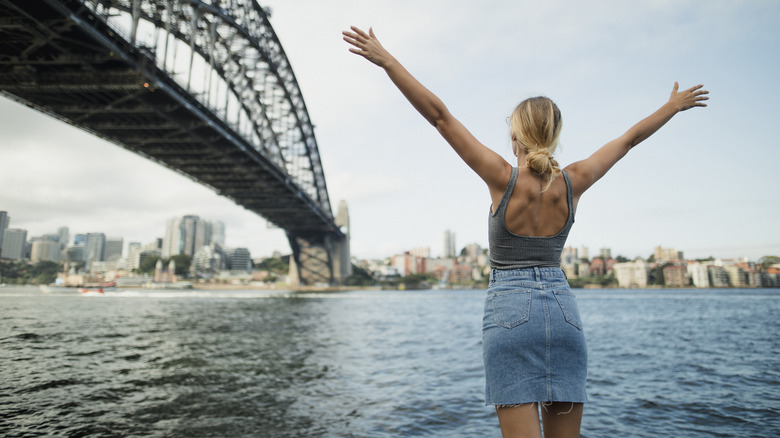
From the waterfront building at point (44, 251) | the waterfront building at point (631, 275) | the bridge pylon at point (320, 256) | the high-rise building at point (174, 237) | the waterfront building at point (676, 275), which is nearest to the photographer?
the waterfront building at point (44, 251)

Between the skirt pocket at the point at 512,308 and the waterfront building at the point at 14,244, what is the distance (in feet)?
85.0

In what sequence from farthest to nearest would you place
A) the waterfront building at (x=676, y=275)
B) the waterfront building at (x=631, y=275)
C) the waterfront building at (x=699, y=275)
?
the waterfront building at (x=631, y=275), the waterfront building at (x=676, y=275), the waterfront building at (x=699, y=275)

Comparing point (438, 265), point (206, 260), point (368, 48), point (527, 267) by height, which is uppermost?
point (438, 265)

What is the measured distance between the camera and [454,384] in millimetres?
7570

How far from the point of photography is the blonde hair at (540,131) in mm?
1617

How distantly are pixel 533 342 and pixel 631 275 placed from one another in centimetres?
11273

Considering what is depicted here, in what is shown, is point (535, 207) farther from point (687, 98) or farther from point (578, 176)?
point (687, 98)

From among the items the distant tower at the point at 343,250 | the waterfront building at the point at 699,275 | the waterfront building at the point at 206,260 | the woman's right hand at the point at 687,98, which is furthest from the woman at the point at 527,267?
the waterfront building at the point at 699,275

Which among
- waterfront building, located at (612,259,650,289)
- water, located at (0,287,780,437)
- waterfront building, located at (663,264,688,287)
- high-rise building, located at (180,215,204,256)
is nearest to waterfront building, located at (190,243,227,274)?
high-rise building, located at (180,215,204,256)

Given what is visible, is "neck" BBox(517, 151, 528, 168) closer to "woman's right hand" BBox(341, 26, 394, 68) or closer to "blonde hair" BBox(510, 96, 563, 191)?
"blonde hair" BBox(510, 96, 563, 191)

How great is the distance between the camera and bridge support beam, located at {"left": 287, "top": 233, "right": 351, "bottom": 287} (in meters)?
65.6

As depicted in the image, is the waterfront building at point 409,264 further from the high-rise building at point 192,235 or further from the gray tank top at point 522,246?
the gray tank top at point 522,246

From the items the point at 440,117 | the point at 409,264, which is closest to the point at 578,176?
the point at 440,117

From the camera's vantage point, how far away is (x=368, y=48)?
1.61 meters
